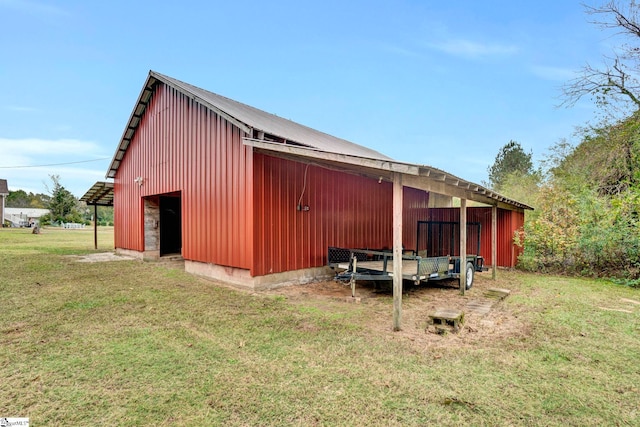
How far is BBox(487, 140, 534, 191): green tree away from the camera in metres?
28.1

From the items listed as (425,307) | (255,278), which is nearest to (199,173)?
(255,278)

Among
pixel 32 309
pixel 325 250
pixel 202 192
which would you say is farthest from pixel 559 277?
pixel 32 309

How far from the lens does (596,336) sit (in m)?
4.17

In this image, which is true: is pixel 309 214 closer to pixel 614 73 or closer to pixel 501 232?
pixel 501 232

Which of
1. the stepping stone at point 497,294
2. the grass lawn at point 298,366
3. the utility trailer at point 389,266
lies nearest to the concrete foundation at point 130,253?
the grass lawn at point 298,366

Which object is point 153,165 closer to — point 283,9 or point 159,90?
point 159,90

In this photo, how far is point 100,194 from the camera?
15.4 metres

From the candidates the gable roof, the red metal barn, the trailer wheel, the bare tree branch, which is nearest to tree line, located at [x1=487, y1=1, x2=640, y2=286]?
the bare tree branch

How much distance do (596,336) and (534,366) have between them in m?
1.77

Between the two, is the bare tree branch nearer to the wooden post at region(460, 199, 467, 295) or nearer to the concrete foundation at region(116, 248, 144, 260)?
the wooden post at region(460, 199, 467, 295)

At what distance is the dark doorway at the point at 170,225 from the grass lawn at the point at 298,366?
744 centimetres

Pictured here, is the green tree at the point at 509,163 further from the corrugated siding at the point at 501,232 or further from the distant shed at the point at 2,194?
the distant shed at the point at 2,194

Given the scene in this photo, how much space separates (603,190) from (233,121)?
11.9 metres

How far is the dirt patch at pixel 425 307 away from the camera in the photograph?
4117 mm
